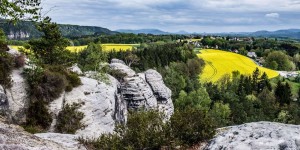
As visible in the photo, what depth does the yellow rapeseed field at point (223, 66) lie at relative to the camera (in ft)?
461

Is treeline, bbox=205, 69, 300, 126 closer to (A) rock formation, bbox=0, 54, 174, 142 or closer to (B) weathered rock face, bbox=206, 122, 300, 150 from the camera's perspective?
(A) rock formation, bbox=0, 54, 174, 142

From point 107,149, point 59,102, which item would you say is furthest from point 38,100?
point 107,149

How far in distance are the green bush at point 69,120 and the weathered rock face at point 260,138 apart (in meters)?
13.1

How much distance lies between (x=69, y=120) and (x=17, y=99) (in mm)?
4271

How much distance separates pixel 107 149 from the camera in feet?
51.5

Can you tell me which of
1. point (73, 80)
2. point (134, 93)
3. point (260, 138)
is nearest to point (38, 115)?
point (73, 80)

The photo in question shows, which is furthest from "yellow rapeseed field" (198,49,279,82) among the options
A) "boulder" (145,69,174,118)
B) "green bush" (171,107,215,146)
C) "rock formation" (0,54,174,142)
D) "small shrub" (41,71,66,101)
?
"green bush" (171,107,215,146)

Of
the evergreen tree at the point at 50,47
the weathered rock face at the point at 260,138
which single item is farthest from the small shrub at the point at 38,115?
the evergreen tree at the point at 50,47

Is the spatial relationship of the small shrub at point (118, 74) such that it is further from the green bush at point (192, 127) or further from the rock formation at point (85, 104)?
the green bush at point (192, 127)

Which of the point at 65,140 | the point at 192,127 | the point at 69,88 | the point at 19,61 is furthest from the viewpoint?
the point at 69,88

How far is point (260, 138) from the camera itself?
42.8 feet

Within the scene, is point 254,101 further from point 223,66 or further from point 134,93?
point 134,93

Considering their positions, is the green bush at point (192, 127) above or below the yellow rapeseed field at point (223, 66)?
above

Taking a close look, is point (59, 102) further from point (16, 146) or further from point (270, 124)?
point (270, 124)
